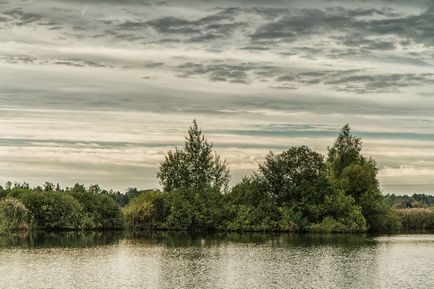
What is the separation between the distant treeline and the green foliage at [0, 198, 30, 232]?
8.4 inches

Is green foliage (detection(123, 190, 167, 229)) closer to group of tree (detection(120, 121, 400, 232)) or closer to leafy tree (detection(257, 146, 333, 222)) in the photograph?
group of tree (detection(120, 121, 400, 232))

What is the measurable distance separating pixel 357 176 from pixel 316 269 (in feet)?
226

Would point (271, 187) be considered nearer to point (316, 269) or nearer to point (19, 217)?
point (19, 217)

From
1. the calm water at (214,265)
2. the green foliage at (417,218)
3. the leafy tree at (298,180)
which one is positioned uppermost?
the leafy tree at (298,180)

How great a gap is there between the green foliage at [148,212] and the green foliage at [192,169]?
4950 mm

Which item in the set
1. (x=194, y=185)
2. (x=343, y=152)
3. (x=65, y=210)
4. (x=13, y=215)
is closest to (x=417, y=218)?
(x=343, y=152)

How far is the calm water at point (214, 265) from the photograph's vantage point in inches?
1922

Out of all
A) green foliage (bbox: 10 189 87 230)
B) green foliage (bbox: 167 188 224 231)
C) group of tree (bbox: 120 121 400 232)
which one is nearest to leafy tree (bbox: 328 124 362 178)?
group of tree (bbox: 120 121 400 232)

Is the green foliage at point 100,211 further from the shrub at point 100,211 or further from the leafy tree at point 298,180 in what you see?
the leafy tree at point 298,180

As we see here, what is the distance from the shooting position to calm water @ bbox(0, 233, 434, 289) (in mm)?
48812

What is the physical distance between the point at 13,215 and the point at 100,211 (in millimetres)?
20071

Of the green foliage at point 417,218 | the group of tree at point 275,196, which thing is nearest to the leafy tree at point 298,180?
the group of tree at point 275,196

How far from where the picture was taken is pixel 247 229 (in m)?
118

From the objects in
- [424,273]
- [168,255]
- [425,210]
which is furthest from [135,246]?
[425,210]
